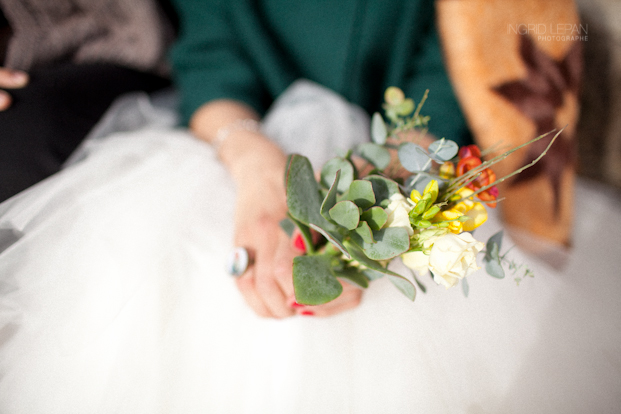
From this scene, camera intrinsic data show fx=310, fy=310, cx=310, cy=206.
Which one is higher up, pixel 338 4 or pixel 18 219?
pixel 338 4

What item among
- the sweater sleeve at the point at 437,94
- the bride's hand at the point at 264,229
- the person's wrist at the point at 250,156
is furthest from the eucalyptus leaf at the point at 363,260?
the sweater sleeve at the point at 437,94

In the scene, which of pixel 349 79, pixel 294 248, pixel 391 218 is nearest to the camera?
pixel 391 218

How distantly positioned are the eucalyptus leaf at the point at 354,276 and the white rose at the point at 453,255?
81mm

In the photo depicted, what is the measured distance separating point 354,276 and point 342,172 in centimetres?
11

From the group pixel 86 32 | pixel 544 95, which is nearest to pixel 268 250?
pixel 544 95

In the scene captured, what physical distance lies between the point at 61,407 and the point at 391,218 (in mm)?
393

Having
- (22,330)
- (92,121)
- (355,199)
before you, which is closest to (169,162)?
(92,121)

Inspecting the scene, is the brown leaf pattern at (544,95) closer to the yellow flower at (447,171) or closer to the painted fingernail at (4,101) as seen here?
the yellow flower at (447,171)

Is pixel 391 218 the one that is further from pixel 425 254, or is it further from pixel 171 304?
pixel 171 304

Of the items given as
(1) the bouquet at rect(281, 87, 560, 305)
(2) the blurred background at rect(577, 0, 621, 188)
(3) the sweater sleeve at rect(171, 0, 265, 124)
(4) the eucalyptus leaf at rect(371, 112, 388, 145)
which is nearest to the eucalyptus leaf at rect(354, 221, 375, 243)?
(1) the bouquet at rect(281, 87, 560, 305)

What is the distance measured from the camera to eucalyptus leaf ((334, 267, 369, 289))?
30 cm

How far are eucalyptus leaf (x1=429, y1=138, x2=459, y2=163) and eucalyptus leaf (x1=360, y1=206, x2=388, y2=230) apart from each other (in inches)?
2.7

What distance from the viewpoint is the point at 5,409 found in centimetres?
32

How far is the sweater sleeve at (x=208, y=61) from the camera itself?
74 centimetres
